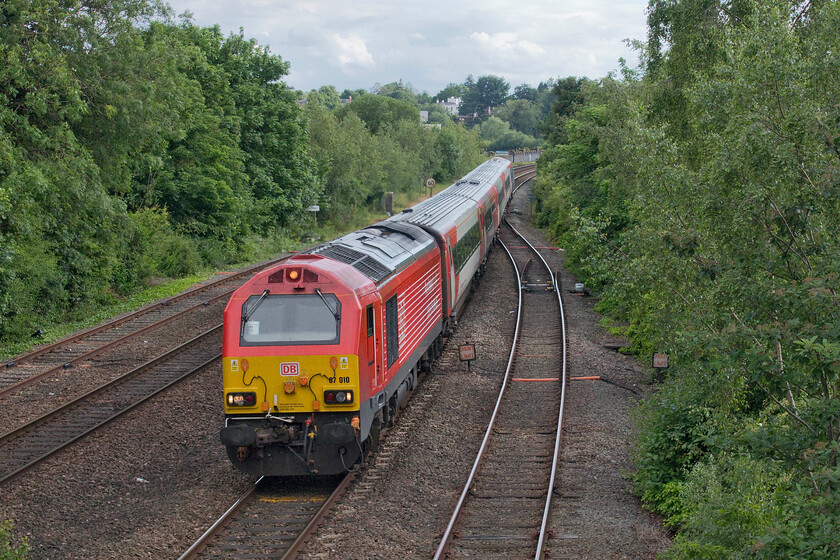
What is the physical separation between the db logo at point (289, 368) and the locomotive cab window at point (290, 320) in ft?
0.92

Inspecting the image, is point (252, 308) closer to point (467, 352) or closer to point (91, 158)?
point (467, 352)

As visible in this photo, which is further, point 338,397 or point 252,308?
point 252,308

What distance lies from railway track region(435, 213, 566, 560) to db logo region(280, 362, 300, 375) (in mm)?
2707

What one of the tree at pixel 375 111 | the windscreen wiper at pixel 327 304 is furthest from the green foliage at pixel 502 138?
the windscreen wiper at pixel 327 304

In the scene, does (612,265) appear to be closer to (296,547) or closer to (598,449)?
(598,449)

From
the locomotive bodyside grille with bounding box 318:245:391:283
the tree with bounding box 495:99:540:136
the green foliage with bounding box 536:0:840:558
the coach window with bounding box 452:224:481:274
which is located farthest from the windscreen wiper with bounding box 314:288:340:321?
the tree with bounding box 495:99:540:136

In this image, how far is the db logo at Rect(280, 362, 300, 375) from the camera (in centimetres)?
1048

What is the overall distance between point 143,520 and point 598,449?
271 inches

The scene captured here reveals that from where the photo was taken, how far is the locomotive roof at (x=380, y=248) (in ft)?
40.3

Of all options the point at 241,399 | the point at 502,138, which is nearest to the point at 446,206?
the point at 241,399

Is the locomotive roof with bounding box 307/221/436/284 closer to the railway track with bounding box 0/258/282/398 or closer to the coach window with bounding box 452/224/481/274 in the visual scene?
the coach window with bounding box 452/224/481/274

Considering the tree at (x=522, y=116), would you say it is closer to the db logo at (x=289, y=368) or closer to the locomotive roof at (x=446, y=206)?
the locomotive roof at (x=446, y=206)

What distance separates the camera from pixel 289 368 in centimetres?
1050

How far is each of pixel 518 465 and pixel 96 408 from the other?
26.1 feet
